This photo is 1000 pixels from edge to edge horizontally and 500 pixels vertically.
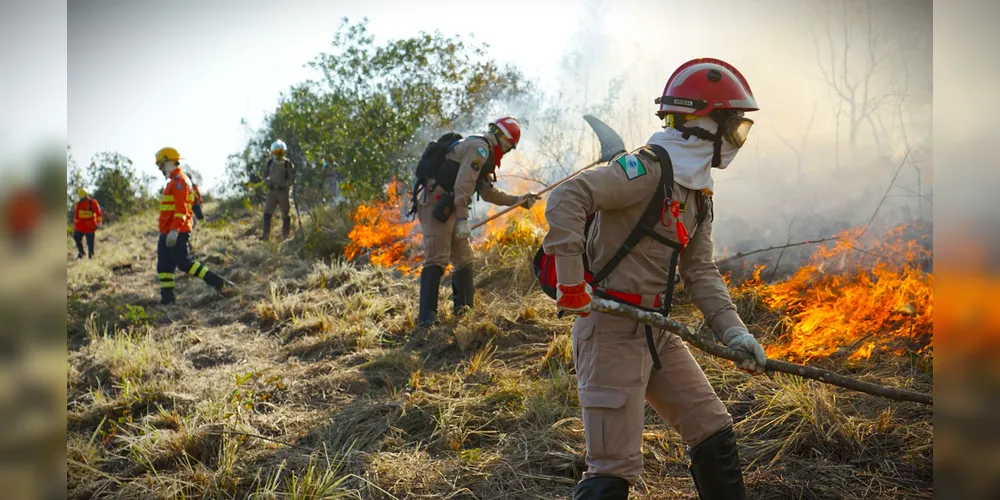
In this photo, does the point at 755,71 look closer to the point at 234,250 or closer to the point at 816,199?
the point at 816,199

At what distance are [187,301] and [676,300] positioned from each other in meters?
6.22

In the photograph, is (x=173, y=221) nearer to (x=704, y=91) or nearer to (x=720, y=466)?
(x=704, y=91)

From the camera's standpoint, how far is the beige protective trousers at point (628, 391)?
2305mm

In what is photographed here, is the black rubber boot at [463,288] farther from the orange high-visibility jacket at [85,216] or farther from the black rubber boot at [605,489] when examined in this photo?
the orange high-visibility jacket at [85,216]

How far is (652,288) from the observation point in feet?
8.27

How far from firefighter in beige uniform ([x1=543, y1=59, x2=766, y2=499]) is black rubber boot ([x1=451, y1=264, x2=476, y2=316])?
13.0ft

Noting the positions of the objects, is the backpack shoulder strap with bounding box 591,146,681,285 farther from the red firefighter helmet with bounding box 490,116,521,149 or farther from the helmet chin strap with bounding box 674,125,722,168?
the red firefighter helmet with bounding box 490,116,521,149

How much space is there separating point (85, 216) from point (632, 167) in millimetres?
12866

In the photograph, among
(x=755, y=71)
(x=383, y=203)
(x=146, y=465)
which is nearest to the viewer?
(x=146, y=465)

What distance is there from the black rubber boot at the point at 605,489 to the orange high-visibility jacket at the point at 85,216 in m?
12.8

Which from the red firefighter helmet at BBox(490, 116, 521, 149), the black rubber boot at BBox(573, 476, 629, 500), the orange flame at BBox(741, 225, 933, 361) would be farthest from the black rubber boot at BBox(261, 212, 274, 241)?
the black rubber boot at BBox(573, 476, 629, 500)

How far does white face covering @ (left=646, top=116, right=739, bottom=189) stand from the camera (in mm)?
2535

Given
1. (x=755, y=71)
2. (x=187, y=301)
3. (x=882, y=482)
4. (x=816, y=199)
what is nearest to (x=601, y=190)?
(x=882, y=482)

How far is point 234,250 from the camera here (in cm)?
1191
